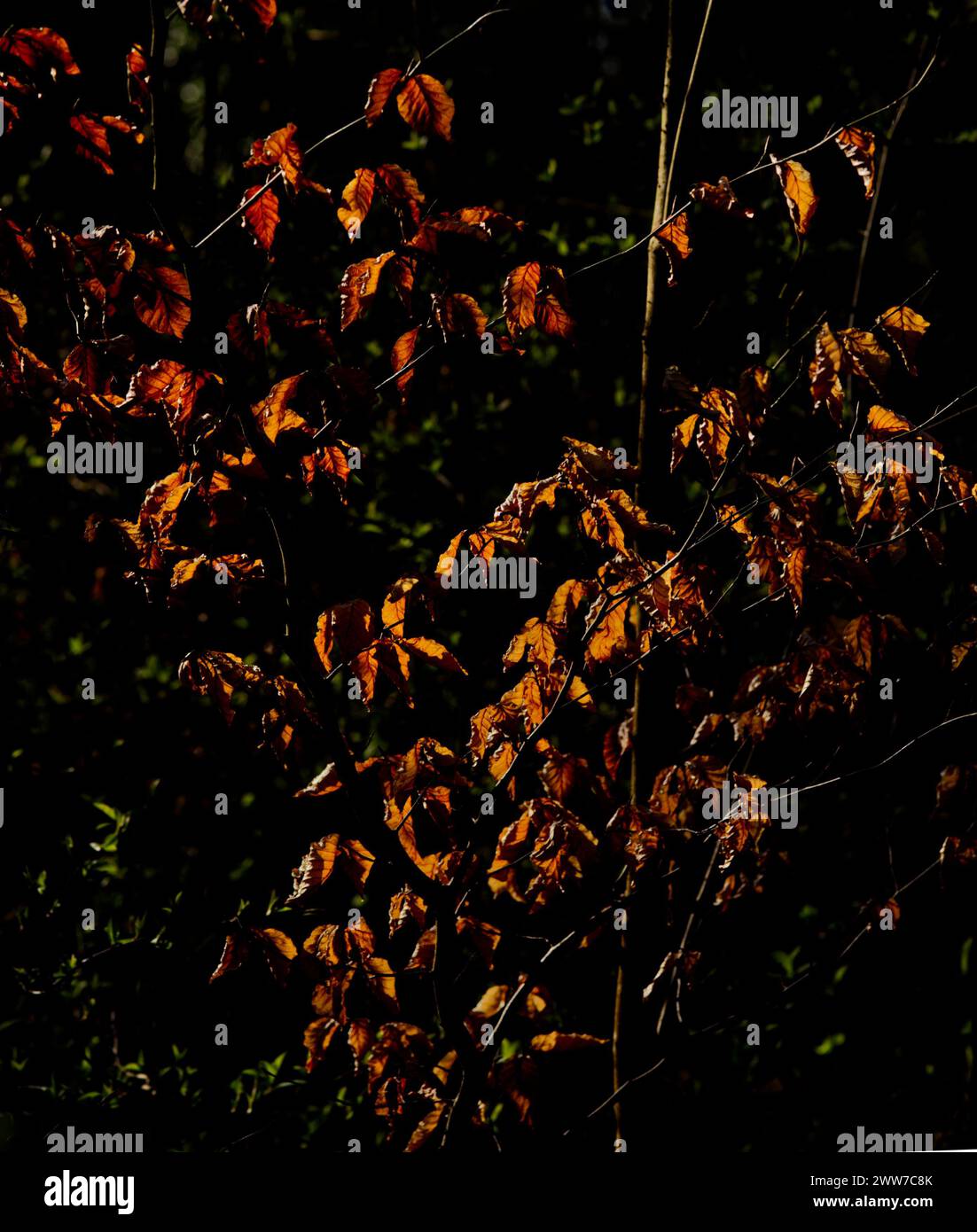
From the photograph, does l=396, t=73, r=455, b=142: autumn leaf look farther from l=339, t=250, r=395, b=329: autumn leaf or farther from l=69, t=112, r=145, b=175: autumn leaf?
l=69, t=112, r=145, b=175: autumn leaf

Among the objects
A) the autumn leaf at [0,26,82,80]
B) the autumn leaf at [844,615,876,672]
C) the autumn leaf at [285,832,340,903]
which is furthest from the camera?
the autumn leaf at [844,615,876,672]

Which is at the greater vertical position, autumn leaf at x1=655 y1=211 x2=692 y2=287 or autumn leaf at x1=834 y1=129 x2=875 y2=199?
autumn leaf at x1=834 y1=129 x2=875 y2=199

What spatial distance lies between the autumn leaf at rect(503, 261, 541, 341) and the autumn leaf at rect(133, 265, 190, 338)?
27.2 inches

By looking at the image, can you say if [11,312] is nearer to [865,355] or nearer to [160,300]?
[160,300]

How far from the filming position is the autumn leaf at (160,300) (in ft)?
6.45

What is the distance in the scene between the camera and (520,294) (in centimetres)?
220

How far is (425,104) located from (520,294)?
428 millimetres

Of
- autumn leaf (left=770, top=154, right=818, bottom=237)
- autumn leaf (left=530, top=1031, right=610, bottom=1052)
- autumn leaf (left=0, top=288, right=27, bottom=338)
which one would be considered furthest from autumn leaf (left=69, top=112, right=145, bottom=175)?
autumn leaf (left=530, top=1031, right=610, bottom=1052)

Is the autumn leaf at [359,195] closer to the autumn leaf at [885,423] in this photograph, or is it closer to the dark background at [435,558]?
the autumn leaf at [885,423]

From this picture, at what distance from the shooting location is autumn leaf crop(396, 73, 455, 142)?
1967mm

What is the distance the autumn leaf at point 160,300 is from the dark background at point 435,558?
1.89m

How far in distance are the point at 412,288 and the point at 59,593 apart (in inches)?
98.7
